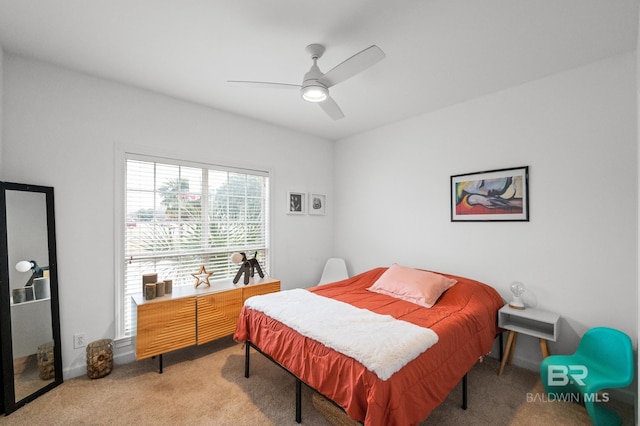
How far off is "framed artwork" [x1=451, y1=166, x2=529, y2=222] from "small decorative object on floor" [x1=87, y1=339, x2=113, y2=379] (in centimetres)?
365

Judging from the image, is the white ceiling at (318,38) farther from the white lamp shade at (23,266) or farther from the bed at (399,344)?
the bed at (399,344)

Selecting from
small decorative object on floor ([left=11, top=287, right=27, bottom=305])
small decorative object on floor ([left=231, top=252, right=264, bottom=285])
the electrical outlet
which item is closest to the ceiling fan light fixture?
small decorative object on floor ([left=231, top=252, right=264, bottom=285])

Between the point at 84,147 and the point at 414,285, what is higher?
the point at 84,147

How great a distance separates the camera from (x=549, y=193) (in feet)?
8.47

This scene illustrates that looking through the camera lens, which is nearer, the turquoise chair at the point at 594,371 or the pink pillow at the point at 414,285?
the turquoise chair at the point at 594,371

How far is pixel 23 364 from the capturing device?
7.04ft

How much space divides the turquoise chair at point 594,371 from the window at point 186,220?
10.2 ft

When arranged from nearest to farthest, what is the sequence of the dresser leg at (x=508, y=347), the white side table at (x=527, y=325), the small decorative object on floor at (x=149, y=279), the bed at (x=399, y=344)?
the bed at (x=399, y=344) → the white side table at (x=527, y=325) → the dresser leg at (x=508, y=347) → the small decorative object on floor at (x=149, y=279)

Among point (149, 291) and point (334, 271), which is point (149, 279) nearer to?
point (149, 291)

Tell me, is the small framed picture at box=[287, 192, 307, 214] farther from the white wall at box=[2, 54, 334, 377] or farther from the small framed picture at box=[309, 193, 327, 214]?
the white wall at box=[2, 54, 334, 377]

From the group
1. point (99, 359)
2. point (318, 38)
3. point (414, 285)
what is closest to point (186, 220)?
point (99, 359)

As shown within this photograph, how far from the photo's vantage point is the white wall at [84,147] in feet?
7.61

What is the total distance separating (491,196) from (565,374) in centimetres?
160

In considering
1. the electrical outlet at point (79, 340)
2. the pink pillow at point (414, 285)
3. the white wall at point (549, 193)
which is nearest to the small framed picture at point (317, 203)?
the white wall at point (549, 193)
